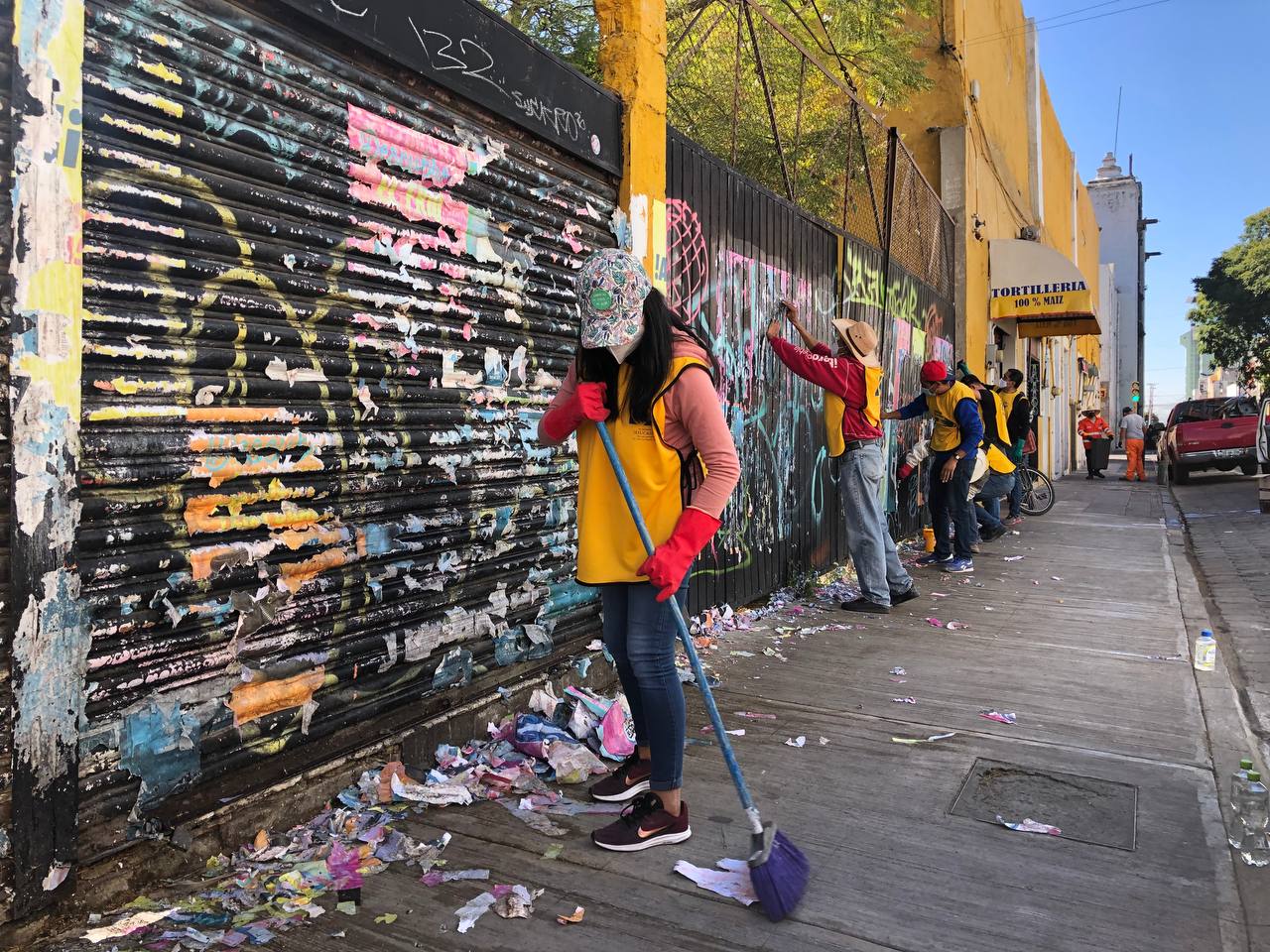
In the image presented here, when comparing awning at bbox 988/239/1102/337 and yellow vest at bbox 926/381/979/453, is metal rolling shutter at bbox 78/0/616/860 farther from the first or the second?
awning at bbox 988/239/1102/337

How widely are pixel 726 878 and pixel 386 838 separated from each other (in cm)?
114

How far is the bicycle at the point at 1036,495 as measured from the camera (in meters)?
14.0

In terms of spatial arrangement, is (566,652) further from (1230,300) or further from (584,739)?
(1230,300)

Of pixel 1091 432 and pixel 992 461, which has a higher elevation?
pixel 1091 432

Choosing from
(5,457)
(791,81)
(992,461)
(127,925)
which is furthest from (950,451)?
(5,457)

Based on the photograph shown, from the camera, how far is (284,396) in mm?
2986

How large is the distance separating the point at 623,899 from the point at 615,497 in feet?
4.02

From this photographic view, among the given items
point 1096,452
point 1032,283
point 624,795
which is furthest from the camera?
point 1096,452

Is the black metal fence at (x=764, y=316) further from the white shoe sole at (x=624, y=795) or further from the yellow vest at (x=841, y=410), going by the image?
the white shoe sole at (x=624, y=795)

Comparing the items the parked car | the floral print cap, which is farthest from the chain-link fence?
the parked car

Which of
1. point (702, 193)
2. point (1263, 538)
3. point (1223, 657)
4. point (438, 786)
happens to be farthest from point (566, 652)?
point (1263, 538)

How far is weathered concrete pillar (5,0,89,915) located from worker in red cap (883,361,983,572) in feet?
22.3

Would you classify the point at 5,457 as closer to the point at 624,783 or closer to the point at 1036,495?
the point at 624,783

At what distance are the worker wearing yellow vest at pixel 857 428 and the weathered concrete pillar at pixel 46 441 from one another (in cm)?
468
